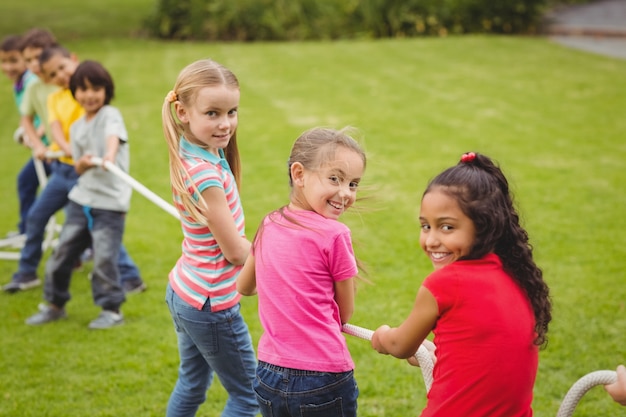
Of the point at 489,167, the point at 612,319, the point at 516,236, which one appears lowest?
the point at 612,319

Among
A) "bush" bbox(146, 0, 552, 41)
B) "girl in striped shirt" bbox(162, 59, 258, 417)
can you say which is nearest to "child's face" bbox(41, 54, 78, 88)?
"girl in striped shirt" bbox(162, 59, 258, 417)

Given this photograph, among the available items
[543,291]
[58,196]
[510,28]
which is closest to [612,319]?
[543,291]

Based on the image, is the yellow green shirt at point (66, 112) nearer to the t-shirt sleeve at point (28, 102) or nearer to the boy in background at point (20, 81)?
the t-shirt sleeve at point (28, 102)

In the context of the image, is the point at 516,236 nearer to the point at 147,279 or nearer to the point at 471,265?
the point at 471,265

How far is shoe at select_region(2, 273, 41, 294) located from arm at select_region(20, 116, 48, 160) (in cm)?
103

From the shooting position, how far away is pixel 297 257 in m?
2.52

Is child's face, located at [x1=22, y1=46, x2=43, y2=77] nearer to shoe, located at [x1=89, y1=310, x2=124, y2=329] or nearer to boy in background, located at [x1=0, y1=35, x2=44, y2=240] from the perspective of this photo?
boy in background, located at [x1=0, y1=35, x2=44, y2=240]

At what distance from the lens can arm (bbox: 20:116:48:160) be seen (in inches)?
237

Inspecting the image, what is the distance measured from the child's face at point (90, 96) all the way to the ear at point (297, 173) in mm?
2822

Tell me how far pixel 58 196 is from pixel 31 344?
1.15 m

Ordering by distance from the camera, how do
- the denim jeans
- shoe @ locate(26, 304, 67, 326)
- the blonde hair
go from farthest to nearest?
shoe @ locate(26, 304, 67, 326)
the denim jeans
the blonde hair

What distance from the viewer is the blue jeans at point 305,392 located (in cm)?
254

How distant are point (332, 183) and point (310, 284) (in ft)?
1.14

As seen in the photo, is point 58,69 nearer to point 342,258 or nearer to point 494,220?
point 342,258
